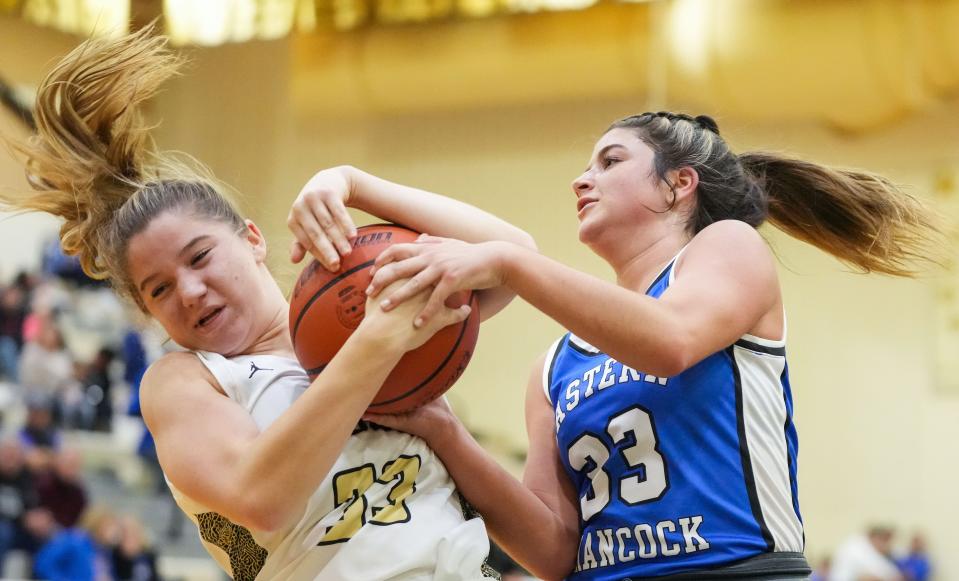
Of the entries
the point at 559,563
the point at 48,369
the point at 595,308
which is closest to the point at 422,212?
the point at 595,308

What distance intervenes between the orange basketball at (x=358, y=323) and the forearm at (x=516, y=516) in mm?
209

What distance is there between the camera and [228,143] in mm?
9891

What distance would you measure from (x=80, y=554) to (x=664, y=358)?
6193 millimetres

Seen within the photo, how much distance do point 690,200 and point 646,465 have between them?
0.56 metres

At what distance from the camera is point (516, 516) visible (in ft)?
7.26

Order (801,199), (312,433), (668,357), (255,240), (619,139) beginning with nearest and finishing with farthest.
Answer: (312,433)
(668,357)
(255,240)
(619,139)
(801,199)

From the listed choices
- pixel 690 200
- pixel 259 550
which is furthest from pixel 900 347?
pixel 259 550

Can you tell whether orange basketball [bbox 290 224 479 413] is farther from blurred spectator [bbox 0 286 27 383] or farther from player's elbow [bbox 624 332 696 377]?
blurred spectator [bbox 0 286 27 383]

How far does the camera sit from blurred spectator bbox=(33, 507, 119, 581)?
277 inches

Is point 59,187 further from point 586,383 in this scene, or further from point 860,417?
point 860,417

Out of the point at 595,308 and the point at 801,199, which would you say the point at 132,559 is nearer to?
the point at 801,199

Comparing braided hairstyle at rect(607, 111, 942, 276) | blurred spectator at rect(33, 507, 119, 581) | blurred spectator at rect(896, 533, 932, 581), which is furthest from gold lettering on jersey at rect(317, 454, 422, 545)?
blurred spectator at rect(896, 533, 932, 581)

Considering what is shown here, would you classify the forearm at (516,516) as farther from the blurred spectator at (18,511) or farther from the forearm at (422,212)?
the blurred spectator at (18,511)

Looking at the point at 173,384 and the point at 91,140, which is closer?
the point at 173,384
